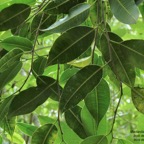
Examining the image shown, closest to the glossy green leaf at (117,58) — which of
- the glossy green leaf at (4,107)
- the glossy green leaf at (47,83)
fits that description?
the glossy green leaf at (47,83)

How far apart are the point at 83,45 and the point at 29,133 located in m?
0.36

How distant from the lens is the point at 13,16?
834 mm

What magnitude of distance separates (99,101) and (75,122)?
102 mm

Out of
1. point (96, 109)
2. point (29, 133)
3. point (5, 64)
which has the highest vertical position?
point (5, 64)

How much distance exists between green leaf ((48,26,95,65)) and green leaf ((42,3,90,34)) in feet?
0.06

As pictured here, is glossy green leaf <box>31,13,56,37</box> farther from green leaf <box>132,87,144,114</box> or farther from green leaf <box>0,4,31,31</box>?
green leaf <box>132,87,144,114</box>

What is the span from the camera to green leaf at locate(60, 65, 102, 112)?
2.32ft

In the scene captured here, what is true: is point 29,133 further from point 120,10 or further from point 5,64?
point 120,10

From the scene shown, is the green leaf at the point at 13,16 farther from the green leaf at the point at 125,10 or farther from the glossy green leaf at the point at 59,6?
the green leaf at the point at 125,10

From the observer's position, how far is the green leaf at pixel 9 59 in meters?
0.80

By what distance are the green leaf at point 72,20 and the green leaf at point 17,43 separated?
14cm

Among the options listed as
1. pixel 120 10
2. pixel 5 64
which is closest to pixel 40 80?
pixel 5 64

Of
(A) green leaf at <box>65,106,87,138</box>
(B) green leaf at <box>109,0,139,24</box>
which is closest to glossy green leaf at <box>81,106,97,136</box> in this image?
(A) green leaf at <box>65,106,87,138</box>

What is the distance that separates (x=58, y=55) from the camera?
2.34ft
